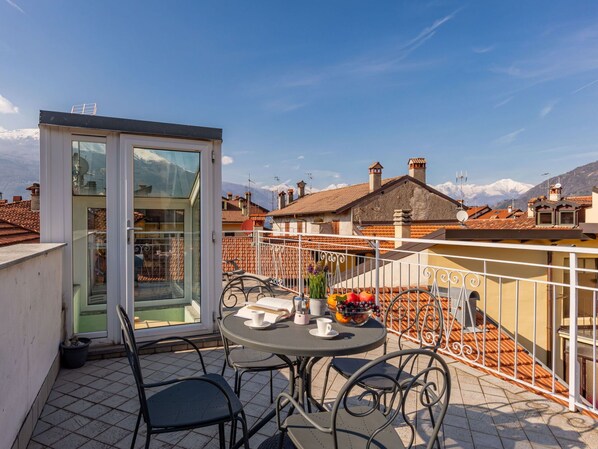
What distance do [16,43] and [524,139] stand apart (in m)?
39.9

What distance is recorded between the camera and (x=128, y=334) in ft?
4.83

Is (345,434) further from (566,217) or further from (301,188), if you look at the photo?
(301,188)

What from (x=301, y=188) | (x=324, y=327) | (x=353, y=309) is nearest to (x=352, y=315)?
(x=353, y=309)

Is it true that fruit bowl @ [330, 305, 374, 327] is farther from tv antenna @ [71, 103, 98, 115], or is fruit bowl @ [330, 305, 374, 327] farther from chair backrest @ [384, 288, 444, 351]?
tv antenna @ [71, 103, 98, 115]

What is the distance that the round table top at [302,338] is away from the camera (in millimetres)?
1438

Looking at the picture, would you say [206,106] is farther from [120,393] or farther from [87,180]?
[120,393]

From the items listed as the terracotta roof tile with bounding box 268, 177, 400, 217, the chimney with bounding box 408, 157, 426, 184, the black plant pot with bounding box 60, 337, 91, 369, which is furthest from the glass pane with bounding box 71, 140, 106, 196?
the chimney with bounding box 408, 157, 426, 184

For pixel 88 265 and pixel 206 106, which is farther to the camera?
pixel 206 106

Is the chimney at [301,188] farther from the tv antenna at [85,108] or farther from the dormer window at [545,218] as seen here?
the tv antenna at [85,108]

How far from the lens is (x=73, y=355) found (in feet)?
9.48

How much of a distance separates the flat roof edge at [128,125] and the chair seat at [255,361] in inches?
85.3

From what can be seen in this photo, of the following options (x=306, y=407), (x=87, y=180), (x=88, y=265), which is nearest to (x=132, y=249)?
(x=88, y=265)

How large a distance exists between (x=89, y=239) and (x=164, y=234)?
0.68 m

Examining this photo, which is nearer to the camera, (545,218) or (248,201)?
(545,218)
